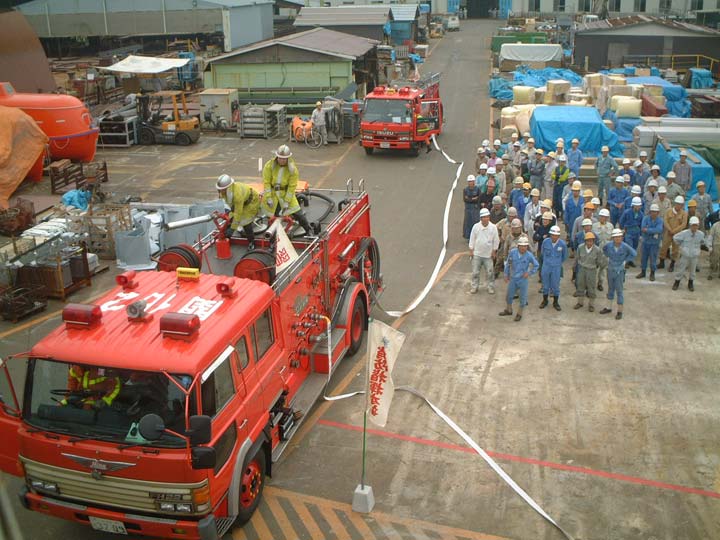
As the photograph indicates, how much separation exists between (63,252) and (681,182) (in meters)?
13.4

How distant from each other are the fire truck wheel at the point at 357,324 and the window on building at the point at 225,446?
13.8 feet

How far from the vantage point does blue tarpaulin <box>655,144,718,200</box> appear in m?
17.6

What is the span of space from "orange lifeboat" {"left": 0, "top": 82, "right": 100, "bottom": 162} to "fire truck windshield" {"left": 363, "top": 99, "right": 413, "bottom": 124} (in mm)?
8537

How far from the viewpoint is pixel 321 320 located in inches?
401

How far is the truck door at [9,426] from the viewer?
7059mm

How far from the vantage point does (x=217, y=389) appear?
22.9 ft

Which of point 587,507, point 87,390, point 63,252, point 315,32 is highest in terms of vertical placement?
point 315,32

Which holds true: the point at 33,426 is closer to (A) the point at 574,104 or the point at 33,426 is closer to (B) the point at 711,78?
(A) the point at 574,104

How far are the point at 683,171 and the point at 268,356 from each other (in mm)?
12573

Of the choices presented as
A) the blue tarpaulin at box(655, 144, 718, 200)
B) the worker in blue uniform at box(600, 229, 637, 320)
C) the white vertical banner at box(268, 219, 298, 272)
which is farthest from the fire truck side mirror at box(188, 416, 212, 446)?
the blue tarpaulin at box(655, 144, 718, 200)

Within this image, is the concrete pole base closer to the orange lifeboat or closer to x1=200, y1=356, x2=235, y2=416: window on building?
x1=200, y1=356, x2=235, y2=416: window on building

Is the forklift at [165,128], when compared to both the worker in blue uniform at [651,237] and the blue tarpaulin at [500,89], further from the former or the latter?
the worker in blue uniform at [651,237]

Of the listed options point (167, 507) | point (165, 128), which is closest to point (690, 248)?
point (167, 507)

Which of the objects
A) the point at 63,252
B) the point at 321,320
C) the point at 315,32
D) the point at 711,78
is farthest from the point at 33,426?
the point at 711,78
